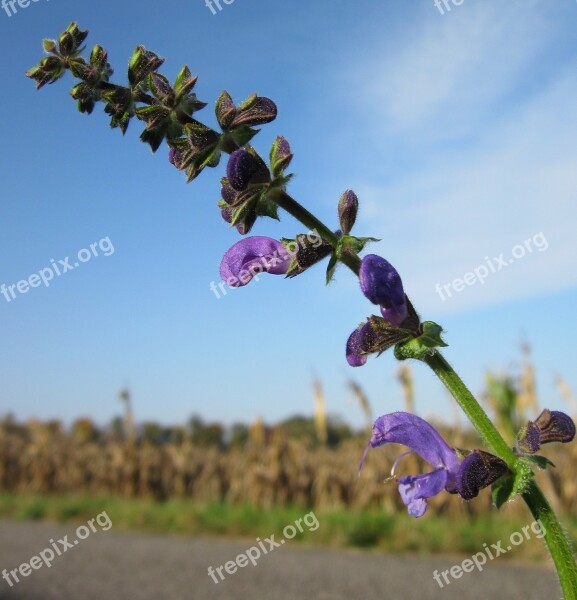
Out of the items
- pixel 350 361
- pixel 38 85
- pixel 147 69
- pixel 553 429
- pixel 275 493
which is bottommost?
Answer: pixel 553 429

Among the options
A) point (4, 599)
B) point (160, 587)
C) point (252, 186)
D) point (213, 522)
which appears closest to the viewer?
point (252, 186)

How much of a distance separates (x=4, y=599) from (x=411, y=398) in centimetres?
562

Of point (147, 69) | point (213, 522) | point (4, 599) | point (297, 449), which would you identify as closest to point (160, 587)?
point (4, 599)

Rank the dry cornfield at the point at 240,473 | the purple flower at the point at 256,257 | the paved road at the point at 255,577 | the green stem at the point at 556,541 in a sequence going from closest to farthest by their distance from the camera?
1. the green stem at the point at 556,541
2. the purple flower at the point at 256,257
3. the paved road at the point at 255,577
4. the dry cornfield at the point at 240,473

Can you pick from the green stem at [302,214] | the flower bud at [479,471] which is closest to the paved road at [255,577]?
the flower bud at [479,471]

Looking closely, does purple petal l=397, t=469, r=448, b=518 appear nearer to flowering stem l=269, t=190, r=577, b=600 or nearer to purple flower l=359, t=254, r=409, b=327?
flowering stem l=269, t=190, r=577, b=600

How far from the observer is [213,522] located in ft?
31.4

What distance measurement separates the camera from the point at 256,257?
155 cm

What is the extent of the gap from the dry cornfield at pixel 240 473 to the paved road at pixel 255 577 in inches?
57.9

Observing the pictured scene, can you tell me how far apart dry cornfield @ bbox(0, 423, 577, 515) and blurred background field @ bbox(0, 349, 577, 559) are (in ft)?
0.06

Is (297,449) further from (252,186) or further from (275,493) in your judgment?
(252,186)

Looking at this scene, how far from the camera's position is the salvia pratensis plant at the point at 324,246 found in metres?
1.22

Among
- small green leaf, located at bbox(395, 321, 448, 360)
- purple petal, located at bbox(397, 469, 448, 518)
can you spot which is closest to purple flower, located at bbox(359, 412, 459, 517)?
purple petal, located at bbox(397, 469, 448, 518)

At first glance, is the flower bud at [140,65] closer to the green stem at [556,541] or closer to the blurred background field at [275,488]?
the green stem at [556,541]
